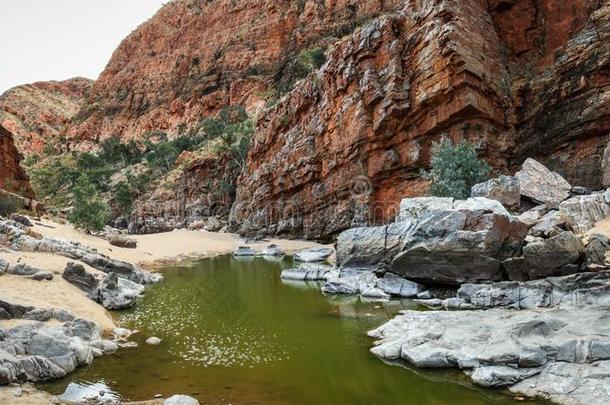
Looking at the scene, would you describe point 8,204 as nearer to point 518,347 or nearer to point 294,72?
point 518,347

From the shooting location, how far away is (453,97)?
32500mm

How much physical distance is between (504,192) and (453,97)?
42.0ft

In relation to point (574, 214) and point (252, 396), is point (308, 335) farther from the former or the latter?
point (574, 214)

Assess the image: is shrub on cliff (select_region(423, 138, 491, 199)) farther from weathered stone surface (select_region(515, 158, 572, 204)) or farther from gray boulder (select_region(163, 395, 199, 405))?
gray boulder (select_region(163, 395, 199, 405))

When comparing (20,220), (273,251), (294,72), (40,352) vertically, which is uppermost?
(294,72)

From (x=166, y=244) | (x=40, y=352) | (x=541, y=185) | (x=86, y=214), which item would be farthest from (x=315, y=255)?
(x=40, y=352)

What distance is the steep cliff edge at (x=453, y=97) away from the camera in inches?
1161

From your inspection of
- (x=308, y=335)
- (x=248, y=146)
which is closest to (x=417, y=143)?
(x=308, y=335)

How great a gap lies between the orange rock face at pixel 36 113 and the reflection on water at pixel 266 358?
372ft

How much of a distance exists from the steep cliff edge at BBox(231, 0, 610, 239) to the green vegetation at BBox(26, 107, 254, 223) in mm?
25664

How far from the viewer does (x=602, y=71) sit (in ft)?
92.0

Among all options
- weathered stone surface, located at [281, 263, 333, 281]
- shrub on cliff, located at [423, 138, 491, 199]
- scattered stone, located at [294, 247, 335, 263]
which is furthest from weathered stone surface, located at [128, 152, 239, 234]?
shrub on cliff, located at [423, 138, 491, 199]

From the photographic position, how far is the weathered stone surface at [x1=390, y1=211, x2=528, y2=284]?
16594 mm

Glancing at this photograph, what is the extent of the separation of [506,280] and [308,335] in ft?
27.0
